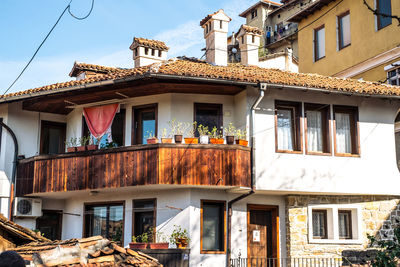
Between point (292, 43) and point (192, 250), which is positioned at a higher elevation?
point (292, 43)

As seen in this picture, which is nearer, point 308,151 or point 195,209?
point 195,209

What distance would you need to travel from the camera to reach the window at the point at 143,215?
17.6 meters

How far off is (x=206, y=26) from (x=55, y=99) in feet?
19.1

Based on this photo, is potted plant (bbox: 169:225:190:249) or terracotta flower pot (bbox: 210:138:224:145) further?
terracotta flower pot (bbox: 210:138:224:145)

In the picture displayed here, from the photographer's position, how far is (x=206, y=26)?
68.4 feet

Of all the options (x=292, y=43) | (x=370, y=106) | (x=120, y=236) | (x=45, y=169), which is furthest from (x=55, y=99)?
(x=292, y=43)

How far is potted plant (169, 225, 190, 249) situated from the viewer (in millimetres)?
16391

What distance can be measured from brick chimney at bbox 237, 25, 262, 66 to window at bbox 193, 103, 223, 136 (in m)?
3.59

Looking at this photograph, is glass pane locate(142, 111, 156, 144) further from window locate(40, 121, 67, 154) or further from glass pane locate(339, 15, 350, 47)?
glass pane locate(339, 15, 350, 47)

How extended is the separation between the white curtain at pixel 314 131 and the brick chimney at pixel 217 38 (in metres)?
3.60

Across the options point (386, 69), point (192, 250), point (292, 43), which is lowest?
point (192, 250)

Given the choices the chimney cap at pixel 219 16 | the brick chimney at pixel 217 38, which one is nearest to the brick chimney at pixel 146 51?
the brick chimney at pixel 217 38

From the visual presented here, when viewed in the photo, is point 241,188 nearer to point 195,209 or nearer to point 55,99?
point 195,209

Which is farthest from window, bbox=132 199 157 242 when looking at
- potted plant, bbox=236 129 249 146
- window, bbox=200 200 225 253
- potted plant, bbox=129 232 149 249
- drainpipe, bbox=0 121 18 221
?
drainpipe, bbox=0 121 18 221
